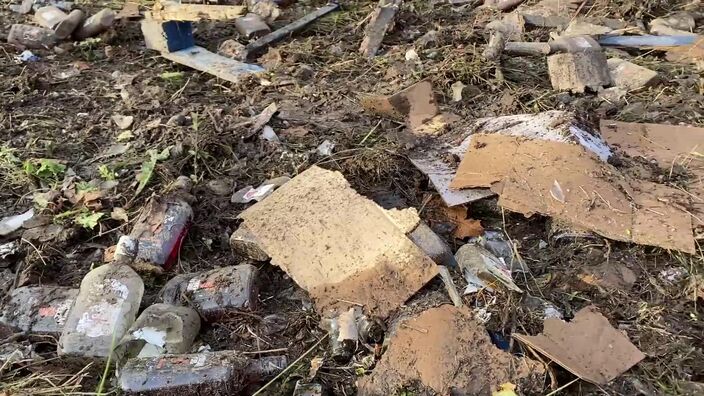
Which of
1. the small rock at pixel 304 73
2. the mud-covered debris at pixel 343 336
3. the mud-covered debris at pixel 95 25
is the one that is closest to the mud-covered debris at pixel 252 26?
the small rock at pixel 304 73

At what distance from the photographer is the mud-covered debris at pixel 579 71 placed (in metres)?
4.07

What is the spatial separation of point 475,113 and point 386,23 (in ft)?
4.78

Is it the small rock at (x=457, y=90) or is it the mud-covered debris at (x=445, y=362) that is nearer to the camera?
the mud-covered debris at (x=445, y=362)

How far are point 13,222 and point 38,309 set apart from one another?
0.83 meters

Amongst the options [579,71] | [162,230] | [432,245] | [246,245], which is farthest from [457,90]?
[162,230]

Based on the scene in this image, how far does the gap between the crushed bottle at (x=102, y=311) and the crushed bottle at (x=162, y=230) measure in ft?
0.48

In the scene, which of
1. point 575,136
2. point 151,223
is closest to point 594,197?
point 575,136

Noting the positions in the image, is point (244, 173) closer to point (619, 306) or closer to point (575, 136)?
point (575, 136)

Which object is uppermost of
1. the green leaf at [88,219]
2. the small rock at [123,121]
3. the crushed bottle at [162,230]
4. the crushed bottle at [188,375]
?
the crushed bottle at [188,375]

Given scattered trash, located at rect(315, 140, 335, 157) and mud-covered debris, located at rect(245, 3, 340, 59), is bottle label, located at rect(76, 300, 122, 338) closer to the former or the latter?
scattered trash, located at rect(315, 140, 335, 157)

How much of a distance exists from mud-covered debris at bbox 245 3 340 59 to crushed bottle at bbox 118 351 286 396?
119 inches

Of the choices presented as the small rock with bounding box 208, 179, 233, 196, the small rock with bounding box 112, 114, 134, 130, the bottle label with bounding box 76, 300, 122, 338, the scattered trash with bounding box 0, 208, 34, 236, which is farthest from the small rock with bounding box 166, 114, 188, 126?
the bottle label with bounding box 76, 300, 122, 338

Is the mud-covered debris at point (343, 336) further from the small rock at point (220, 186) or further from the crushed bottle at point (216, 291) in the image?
the small rock at point (220, 186)

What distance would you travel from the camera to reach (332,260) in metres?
2.74
